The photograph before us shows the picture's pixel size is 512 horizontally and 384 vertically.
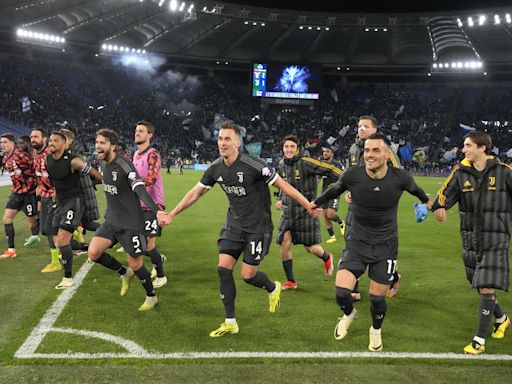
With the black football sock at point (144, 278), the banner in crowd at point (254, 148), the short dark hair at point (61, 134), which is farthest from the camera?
the banner in crowd at point (254, 148)

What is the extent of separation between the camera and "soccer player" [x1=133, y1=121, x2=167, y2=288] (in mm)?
7559

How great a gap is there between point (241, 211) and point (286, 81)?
46.5 m

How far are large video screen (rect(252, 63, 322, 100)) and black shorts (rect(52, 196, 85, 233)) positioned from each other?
4382cm

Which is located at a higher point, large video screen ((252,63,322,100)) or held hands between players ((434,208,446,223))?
large video screen ((252,63,322,100))

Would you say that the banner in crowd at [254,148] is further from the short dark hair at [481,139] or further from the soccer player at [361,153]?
the short dark hair at [481,139]

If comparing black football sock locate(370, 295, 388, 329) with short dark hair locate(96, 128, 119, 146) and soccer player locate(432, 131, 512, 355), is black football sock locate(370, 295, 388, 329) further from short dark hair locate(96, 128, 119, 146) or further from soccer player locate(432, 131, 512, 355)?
short dark hair locate(96, 128, 119, 146)

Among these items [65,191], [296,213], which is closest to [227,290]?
[296,213]

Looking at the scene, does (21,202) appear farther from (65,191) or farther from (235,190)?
(235,190)

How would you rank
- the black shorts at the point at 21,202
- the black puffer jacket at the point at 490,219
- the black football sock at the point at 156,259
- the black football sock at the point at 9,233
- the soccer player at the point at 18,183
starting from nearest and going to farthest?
the black puffer jacket at the point at 490,219 → the black football sock at the point at 156,259 → the black football sock at the point at 9,233 → the soccer player at the point at 18,183 → the black shorts at the point at 21,202

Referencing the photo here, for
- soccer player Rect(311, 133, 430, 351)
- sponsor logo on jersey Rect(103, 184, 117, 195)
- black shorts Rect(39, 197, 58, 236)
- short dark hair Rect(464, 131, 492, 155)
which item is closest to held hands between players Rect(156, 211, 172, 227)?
sponsor logo on jersey Rect(103, 184, 117, 195)

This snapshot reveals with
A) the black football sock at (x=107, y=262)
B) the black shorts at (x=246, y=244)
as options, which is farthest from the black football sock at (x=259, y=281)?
the black football sock at (x=107, y=262)

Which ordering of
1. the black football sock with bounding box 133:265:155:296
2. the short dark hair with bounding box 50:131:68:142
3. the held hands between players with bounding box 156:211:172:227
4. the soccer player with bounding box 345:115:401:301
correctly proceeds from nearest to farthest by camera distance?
the held hands between players with bounding box 156:211:172:227, the soccer player with bounding box 345:115:401:301, the black football sock with bounding box 133:265:155:296, the short dark hair with bounding box 50:131:68:142

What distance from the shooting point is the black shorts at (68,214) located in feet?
25.1

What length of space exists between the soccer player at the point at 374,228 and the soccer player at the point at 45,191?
5.30 metres
